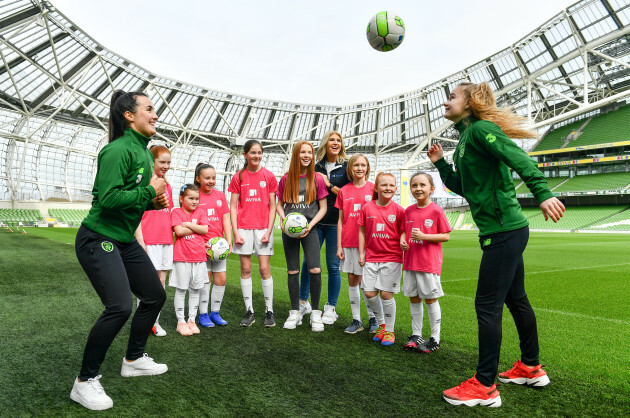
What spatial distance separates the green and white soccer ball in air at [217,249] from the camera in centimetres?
446

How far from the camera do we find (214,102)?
3741 cm

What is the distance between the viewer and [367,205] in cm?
415

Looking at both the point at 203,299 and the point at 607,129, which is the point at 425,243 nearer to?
the point at 203,299

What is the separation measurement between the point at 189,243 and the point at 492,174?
3.13 metres

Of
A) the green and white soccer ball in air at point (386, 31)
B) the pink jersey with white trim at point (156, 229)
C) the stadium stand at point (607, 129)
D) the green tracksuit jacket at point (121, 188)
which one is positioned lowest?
the pink jersey with white trim at point (156, 229)

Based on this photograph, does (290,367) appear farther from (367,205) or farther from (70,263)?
(70,263)

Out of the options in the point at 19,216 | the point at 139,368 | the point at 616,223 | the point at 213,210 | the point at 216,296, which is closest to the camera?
the point at 139,368

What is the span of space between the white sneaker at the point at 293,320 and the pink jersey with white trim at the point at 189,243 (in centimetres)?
113

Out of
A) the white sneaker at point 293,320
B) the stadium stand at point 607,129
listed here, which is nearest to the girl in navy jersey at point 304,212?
the white sneaker at point 293,320

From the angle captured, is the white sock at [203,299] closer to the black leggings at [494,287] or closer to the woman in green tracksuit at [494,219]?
the woman in green tracksuit at [494,219]

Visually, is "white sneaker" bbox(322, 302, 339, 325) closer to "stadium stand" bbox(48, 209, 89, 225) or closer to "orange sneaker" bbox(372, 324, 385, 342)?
"orange sneaker" bbox(372, 324, 385, 342)

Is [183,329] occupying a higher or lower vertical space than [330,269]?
lower

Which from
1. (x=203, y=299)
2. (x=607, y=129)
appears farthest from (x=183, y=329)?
(x=607, y=129)

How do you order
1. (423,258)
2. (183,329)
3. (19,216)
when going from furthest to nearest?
(19,216)
(183,329)
(423,258)
